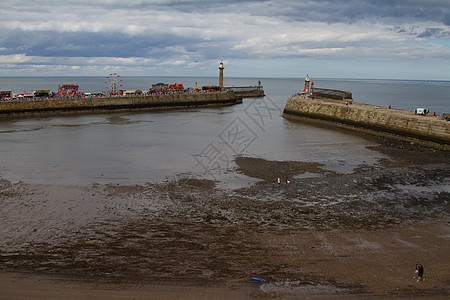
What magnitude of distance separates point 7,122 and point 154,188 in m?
34.6

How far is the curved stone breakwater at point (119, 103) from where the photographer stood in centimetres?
5000

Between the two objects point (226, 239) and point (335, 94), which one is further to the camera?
point (335, 94)

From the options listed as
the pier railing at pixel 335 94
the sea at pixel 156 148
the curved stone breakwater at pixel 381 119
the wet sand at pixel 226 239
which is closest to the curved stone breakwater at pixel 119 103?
the sea at pixel 156 148

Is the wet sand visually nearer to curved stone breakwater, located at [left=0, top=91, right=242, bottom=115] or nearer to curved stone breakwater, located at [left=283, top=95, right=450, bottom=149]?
curved stone breakwater, located at [left=283, top=95, right=450, bottom=149]

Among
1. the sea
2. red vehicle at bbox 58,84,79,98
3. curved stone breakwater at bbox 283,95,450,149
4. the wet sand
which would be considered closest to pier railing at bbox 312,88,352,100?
curved stone breakwater at bbox 283,95,450,149

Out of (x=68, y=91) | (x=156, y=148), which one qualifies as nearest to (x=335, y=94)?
(x=156, y=148)

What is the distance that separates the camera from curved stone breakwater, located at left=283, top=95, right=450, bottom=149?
1215 inches

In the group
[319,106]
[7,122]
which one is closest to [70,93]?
[7,122]

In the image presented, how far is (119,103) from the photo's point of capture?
5900 cm

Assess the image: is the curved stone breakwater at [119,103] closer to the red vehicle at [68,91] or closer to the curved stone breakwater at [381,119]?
the red vehicle at [68,91]

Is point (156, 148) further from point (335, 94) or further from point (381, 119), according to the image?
point (335, 94)

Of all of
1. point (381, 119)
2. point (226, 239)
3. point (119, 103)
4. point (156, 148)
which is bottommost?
point (226, 239)

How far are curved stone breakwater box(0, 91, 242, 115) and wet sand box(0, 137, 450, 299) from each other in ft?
118

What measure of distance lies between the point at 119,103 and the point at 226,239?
50538 millimetres
